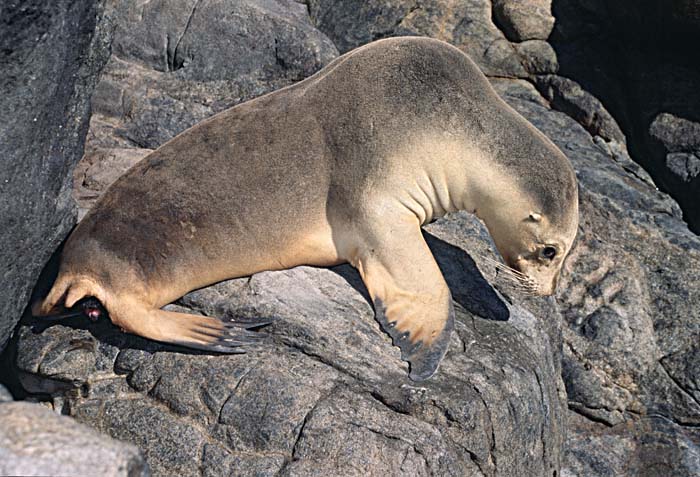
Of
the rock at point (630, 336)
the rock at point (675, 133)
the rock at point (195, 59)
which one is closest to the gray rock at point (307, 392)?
the rock at point (630, 336)

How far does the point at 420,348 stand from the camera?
416 centimetres

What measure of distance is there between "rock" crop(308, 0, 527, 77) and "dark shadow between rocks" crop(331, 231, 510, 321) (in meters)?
3.45

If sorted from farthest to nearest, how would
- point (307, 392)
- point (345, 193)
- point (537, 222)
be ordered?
point (537, 222)
point (345, 193)
point (307, 392)

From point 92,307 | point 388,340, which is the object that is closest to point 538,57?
point 388,340

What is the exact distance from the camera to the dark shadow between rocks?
15.4 ft

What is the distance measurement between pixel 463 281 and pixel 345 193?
36.3 inches

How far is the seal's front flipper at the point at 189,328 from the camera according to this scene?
4.04 metres

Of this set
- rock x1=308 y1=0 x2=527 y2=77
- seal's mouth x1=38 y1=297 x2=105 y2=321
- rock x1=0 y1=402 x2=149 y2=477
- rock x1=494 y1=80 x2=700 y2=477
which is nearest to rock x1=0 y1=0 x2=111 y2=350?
seal's mouth x1=38 y1=297 x2=105 y2=321

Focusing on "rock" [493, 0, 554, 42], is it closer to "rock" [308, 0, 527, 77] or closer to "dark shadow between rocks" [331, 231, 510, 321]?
"rock" [308, 0, 527, 77]

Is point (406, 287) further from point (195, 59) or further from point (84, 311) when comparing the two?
point (195, 59)

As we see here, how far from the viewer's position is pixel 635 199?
648cm

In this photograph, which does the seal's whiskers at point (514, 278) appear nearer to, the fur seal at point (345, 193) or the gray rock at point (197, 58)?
the fur seal at point (345, 193)

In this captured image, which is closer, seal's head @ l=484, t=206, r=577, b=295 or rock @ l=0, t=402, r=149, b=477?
rock @ l=0, t=402, r=149, b=477

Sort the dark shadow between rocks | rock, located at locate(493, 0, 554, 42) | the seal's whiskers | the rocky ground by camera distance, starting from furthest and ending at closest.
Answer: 1. rock, located at locate(493, 0, 554, 42)
2. the seal's whiskers
3. the dark shadow between rocks
4. the rocky ground
